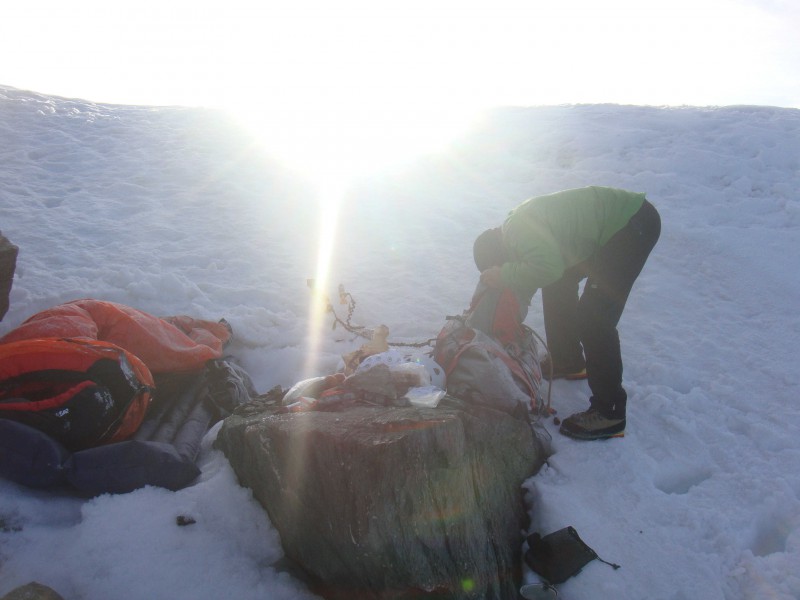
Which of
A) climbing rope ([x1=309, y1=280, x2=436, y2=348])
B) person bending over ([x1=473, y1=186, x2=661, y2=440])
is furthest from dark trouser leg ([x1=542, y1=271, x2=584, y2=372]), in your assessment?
climbing rope ([x1=309, y1=280, x2=436, y2=348])

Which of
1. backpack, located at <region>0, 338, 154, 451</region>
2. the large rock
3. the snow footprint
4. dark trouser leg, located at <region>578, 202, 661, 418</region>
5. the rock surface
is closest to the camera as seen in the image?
the rock surface

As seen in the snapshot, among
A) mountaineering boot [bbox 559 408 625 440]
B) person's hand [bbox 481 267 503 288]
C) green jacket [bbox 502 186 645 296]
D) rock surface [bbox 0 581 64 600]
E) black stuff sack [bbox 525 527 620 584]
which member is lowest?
rock surface [bbox 0 581 64 600]

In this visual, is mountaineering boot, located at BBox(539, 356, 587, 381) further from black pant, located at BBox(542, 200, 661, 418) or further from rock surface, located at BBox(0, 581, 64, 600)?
rock surface, located at BBox(0, 581, 64, 600)

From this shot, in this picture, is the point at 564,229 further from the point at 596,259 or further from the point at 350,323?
the point at 350,323

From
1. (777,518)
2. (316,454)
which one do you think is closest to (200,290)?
(316,454)

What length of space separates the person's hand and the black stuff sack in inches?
69.9

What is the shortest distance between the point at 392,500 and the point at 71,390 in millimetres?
2013

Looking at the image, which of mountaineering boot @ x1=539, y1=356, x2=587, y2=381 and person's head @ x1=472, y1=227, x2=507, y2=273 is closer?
person's head @ x1=472, y1=227, x2=507, y2=273

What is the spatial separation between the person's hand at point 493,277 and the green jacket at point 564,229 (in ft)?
0.63

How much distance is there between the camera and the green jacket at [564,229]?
12.0ft

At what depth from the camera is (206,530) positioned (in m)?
2.90

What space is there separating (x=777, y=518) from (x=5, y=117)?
42.4ft

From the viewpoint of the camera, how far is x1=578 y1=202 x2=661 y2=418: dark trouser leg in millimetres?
3631

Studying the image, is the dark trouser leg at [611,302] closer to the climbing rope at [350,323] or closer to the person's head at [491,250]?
the person's head at [491,250]
